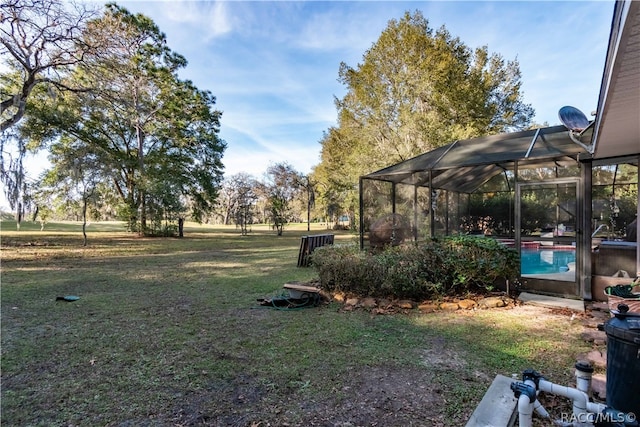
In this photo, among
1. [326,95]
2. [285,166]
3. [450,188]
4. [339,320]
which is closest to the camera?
[339,320]

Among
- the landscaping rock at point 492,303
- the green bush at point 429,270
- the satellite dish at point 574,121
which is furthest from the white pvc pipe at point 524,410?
the satellite dish at point 574,121

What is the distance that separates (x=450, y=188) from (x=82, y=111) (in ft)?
53.1

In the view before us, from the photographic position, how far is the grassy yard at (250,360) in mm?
2152

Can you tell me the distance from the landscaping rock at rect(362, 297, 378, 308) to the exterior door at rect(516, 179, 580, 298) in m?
Answer: 2.79

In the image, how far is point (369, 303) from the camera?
4.57m

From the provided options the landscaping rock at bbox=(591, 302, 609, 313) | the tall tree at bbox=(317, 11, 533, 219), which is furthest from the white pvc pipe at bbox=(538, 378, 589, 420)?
the tall tree at bbox=(317, 11, 533, 219)

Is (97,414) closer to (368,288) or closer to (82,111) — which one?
(368,288)

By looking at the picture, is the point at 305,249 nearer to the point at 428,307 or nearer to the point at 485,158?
the point at 428,307

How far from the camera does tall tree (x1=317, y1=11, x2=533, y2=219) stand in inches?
579

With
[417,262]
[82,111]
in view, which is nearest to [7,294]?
[417,262]

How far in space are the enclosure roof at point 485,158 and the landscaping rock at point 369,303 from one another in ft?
11.2

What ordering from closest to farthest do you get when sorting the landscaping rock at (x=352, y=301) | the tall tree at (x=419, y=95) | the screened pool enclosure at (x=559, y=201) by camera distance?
the landscaping rock at (x=352, y=301)
the screened pool enclosure at (x=559, y=201)
the tall tree at (x=419, y=95)

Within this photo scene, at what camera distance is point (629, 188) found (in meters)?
5.00

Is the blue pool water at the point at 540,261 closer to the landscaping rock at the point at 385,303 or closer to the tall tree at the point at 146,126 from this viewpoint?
the landscaping rock at the point at 385,303
